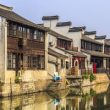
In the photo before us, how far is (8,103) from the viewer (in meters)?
32.1

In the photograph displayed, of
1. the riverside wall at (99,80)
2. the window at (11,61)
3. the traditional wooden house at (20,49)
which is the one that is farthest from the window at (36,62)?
the riverside wall at (99,80)

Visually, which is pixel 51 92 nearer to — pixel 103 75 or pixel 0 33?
pixel 0 33

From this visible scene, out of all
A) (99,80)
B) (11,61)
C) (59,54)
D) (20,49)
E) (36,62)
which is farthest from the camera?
(99,80)

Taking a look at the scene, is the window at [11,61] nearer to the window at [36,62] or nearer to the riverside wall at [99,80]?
the window at [36,62]

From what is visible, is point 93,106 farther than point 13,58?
No

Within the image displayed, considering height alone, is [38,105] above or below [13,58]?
below

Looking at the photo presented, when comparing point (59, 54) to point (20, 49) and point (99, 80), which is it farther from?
point (99, 80)

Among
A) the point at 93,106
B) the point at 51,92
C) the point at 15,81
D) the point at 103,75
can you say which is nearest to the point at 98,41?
the point at 103,75

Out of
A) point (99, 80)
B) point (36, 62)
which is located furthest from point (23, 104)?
point (99, 80)

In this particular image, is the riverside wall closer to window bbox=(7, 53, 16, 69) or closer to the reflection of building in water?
window bbox=(7, 53, 16, 69)

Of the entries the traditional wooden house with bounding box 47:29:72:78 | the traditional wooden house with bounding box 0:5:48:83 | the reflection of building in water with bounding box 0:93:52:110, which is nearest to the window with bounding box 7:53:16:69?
the traditional wooden house with bounding box 0:5:48:83

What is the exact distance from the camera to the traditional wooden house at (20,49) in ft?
128

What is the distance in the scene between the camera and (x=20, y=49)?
139ft

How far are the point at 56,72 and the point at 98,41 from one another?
32375 millimetres
